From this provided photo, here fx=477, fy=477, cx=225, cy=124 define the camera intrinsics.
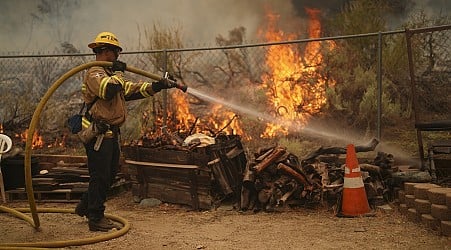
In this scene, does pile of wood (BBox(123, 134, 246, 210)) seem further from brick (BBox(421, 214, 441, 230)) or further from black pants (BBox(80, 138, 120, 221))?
brick (BBox(421, 214, 441, 230))

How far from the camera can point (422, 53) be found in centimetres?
1096

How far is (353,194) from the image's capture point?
6.34m

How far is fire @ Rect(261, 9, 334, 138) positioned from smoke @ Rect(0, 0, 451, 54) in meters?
2.55

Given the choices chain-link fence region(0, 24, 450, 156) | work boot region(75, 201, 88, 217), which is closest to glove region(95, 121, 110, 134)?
work boot region(75, 201, 88, 217)

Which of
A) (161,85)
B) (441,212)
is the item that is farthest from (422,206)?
(161,85)

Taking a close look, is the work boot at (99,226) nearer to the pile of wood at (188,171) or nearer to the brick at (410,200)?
the pile of wood at (188,171)

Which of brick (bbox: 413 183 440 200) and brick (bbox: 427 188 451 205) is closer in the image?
brick (bbox: 427 188 451 205)

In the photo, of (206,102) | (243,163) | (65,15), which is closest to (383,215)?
(243,163)

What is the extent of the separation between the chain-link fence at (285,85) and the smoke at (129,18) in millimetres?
1678

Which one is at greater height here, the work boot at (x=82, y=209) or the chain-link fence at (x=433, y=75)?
the chain-link fence at (x=433, y=75)

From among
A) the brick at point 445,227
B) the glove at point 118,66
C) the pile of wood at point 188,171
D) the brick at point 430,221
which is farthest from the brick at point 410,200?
the glove at point 118,66

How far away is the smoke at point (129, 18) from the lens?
44.6 feet

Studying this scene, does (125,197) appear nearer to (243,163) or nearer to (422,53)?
(243,163)

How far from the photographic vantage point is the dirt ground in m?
5.20
